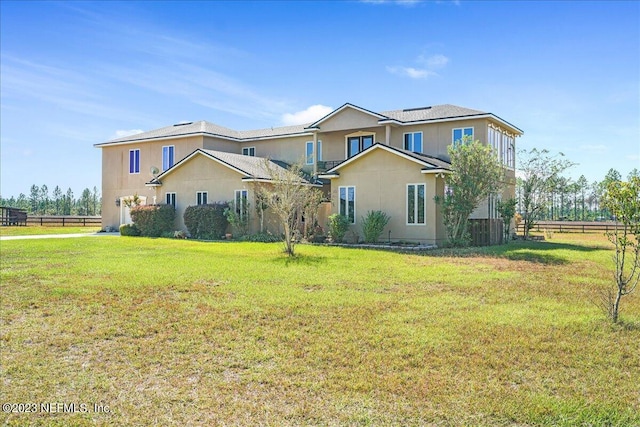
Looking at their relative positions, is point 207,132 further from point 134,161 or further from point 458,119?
point 458,119

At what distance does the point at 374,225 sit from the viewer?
23.5 meters

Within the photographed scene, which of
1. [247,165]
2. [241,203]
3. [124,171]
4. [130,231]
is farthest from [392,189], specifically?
[124,171]

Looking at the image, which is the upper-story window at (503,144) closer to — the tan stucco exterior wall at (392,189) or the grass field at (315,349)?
the tan stucco exterior wall at (392,189)

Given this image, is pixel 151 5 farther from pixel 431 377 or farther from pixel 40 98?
pixel 431 377

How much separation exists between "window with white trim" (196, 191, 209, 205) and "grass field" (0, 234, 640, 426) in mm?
16004

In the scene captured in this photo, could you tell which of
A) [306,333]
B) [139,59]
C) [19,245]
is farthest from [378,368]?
[19,245]

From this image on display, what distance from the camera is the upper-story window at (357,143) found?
30.1 metres

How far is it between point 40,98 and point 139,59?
5.10 metres

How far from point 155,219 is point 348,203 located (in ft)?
37.3

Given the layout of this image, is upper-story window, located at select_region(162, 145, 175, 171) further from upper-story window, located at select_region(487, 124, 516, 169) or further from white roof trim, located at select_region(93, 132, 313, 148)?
upper-story window, located at select_region(487, 124, 516, 169)

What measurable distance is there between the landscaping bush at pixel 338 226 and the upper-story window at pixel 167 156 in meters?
15.4

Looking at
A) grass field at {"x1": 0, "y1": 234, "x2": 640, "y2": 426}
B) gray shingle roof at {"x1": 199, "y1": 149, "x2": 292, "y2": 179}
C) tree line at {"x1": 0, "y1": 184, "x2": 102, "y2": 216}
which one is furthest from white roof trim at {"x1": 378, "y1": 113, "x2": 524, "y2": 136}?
tree line at {"x1": 0, "y1": 184, "x2": 102, "y2": 216}

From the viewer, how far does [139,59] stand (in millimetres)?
19266

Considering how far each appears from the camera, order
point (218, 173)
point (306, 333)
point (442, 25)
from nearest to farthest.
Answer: point (306, 333) < point (442, 25) < point (218, 173)
